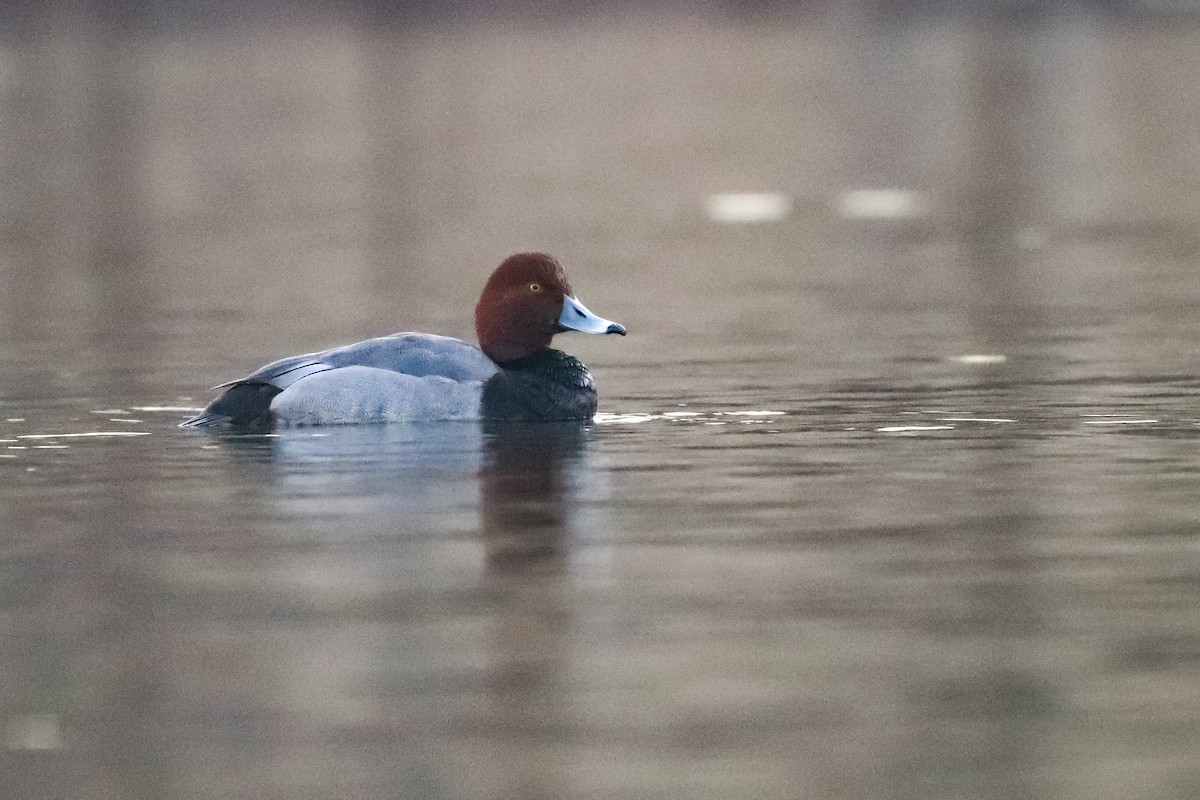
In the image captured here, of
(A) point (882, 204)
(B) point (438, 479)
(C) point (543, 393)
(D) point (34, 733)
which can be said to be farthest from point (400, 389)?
(A) point (882, 204)

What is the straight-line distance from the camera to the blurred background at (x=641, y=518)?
263 inches

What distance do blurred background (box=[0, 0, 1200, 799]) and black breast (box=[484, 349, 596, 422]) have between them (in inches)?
8.6

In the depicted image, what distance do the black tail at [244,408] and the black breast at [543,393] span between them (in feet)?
2.84

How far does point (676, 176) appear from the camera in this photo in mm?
36875

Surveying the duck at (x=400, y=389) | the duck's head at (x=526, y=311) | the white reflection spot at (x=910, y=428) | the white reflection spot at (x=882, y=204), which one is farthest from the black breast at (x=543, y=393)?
the white reflection spot at (x=882, y=204)

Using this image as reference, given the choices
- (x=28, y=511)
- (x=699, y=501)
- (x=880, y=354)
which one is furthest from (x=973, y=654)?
(x=880, y=354)

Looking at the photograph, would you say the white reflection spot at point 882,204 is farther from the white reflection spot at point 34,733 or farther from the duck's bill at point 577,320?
the white reflection spot at point 34,733

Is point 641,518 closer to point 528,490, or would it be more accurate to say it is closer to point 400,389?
point 528,490

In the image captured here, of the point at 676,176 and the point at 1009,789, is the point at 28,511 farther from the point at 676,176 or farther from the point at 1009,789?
the point at 676,176

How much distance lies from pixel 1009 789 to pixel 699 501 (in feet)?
13.0

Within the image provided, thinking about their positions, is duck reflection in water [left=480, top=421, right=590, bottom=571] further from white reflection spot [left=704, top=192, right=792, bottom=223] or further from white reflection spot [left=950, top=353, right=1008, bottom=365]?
white reflection spot [left=704, top=192, right=792, bottom=223]

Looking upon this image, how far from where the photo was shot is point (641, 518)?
384 inches

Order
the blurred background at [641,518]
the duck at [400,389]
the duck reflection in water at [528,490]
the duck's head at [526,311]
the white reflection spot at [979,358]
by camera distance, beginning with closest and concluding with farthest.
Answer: the blurred background at [641,518], the duck reflection in water at [528,490], the duck at [400,389], the duck's head at [526,311], the white reflection spot at [979,358]

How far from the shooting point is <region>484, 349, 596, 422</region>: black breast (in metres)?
12.3
